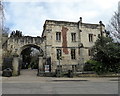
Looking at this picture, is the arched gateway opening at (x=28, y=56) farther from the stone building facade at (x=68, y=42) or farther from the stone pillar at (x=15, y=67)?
the stone pillar at (x=15, y=67)

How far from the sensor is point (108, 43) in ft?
109

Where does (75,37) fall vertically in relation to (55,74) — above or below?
above

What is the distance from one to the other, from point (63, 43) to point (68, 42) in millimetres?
1074

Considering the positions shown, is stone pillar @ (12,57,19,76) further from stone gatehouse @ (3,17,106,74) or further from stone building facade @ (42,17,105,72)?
stone building facade @ (42,17,105,72)

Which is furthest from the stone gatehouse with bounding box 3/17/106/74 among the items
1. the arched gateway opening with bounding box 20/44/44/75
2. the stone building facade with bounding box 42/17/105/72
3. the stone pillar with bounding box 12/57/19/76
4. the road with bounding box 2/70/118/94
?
the road with bounding box 2/70/118/94

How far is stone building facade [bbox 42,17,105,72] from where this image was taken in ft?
127

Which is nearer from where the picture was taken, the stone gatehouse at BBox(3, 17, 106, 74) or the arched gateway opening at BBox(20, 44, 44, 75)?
the stone gatehouse at BBox(3, 17, 106, 74)

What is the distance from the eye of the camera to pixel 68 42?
40031 mm

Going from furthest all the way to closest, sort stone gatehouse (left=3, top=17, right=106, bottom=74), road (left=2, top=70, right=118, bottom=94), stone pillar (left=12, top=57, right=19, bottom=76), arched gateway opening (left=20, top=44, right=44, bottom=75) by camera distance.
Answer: arched gateway opening (left=20, top=44, right=44, bottom=75)
stone gatehouse (left=3, top=17, right=106, bottom=74)
stone pillar (left=12, top=57, right=19, bottom=76)
road (left=2, top=70, right=118, bottom=94)

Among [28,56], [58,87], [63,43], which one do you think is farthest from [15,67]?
[28,56]

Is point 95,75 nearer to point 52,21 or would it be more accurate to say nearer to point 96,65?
point 96,65

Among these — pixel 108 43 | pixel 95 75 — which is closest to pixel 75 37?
pixel 108 43

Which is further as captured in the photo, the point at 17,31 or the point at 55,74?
the point at 17,31

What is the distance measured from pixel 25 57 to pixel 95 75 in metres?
28.2
